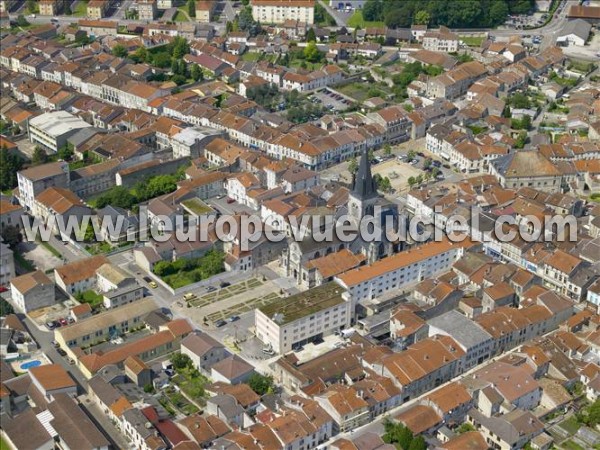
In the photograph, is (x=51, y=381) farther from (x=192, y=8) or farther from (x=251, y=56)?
(x=192, y=8)

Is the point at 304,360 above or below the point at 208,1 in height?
below

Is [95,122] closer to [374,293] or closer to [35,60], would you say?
[35,60]

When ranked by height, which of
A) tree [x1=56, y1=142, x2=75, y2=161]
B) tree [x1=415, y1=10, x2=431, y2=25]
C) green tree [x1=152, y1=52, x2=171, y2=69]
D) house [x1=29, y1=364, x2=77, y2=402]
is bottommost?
house [x1=29, y1=364, x2=77, y2=402]

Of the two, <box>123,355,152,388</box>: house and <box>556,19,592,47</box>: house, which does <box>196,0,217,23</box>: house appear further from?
<box>123,355,152,388</box>: house

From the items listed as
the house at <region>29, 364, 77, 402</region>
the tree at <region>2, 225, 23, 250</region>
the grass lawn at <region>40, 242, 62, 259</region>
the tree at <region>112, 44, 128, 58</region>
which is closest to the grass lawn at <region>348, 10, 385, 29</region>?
the tree at <region>112, 44, 128, 58</region>

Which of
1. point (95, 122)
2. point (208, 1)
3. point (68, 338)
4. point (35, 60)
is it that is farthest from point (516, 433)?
point (208, 1)

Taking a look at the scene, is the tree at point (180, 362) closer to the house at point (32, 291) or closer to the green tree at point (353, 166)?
the house at point (32, 291)
